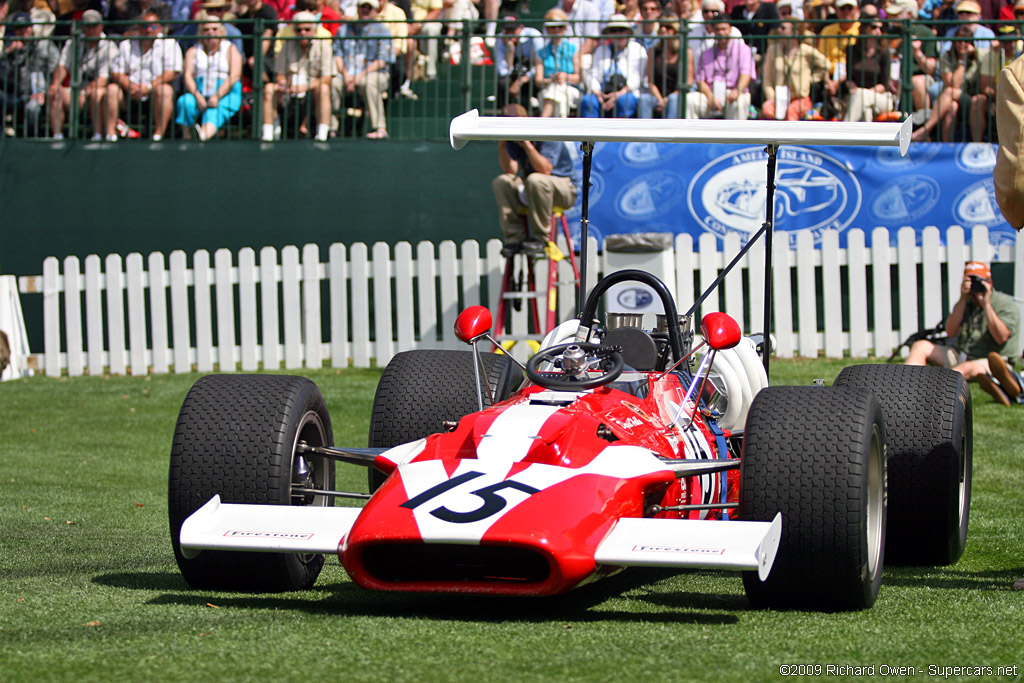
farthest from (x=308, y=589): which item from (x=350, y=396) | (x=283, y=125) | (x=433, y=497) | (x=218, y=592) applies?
(x=283, y=125)

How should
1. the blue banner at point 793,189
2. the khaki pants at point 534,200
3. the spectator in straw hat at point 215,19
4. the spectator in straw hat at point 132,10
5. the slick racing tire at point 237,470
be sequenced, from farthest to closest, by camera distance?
the spectator in straw hat at point 132,10 < the spectator in straw hat at point 215,19 < the blue banner at point 793,189 < the khaki pants at point 534,200 < the slick racing tire at point 237,470

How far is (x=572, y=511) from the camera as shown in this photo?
4.20 m

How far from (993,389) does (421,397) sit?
6.16m

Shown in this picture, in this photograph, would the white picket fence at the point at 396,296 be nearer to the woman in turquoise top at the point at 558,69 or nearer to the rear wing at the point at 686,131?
the woman in turquoise top at the point at 558,69

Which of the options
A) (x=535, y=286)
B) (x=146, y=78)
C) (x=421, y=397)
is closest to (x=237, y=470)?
(x=421, y=397)

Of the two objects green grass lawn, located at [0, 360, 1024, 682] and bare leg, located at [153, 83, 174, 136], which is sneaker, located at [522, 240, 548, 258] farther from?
green grass lawn, located at [0, 360, 1024, 682]

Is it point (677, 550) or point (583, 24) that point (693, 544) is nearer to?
point (677, 550)

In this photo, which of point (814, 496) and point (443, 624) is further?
point (814, 496)

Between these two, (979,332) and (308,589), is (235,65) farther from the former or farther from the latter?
(308,589)

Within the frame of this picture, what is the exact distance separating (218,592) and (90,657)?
1.20 meters

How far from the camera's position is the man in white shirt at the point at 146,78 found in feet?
49.5

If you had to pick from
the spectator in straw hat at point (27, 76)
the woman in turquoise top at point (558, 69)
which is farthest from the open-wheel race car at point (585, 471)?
the spectator in straw hat at point (27, 76)

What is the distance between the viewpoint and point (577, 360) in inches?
202

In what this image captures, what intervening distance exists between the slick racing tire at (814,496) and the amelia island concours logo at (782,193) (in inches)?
358
